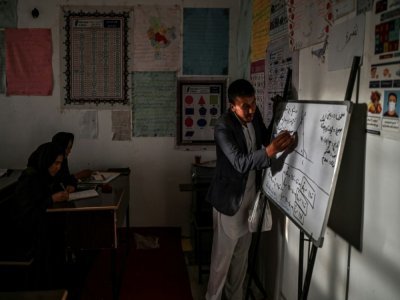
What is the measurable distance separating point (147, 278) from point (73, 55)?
2.23m

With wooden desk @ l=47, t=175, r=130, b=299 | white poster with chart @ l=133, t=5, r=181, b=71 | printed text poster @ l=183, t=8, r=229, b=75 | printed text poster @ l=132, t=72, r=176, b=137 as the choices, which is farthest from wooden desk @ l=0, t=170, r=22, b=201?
printed text poster @ l=183, t=8, r=229, b=75

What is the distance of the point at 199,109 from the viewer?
13.8 ft

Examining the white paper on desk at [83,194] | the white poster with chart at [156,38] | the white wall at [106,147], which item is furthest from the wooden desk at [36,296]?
the white poster with chart at [156,38]

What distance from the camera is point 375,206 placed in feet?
4.81

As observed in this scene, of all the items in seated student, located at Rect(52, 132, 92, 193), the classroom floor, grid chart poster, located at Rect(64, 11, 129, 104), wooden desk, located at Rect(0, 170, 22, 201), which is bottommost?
the classroom floor

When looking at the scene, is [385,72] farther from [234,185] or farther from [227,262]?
[227,262]

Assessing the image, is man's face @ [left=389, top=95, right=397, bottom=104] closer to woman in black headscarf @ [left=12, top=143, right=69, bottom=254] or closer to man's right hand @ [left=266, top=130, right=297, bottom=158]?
man's right hand @ [left=266, top=130, right=297, bottom=158]

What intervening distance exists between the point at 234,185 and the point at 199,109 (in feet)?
6.13

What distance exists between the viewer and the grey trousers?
2604 millimetres

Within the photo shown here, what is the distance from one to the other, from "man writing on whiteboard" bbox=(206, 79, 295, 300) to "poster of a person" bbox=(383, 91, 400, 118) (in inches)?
32.1

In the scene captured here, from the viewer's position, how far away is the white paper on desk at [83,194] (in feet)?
9.37

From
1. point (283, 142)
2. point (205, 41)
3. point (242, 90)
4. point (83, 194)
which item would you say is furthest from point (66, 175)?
point (283, 142)

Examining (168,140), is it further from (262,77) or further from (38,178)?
(38,178)

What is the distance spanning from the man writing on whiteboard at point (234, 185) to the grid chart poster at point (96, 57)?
1.95 metres
